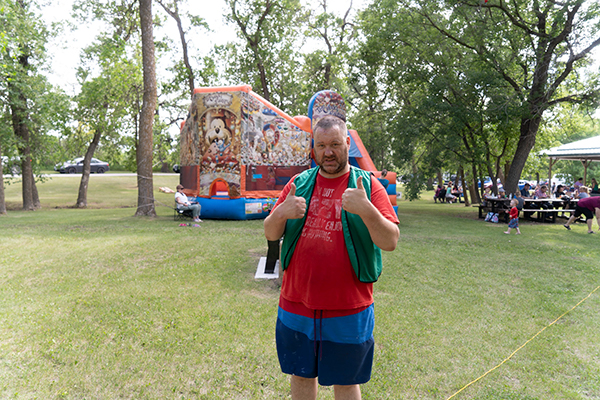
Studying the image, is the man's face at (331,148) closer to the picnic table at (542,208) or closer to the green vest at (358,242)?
the green vest at (358,242)

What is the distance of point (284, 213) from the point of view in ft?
6.54

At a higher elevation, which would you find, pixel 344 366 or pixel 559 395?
pixel 344 366

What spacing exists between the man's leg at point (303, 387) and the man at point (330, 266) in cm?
5

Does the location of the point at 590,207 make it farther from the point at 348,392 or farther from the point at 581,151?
the point at 348,392

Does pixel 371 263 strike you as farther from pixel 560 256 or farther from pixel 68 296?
pixel 560 256

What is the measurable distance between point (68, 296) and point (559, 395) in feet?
18.4

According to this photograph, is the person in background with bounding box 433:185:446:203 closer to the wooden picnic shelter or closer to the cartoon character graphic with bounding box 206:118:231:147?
the wooden picnic shelter

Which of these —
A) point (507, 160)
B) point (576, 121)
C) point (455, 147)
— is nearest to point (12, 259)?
point (455, 147)

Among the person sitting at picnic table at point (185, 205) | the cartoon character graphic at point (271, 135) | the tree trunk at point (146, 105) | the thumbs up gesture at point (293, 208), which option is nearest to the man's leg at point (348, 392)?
the thumbs up gesture at point (293, 208)

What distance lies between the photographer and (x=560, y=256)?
855 centimetres

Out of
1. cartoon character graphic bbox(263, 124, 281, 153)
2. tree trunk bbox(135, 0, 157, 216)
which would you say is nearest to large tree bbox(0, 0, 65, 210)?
tree trunk bbox(135, 0, 157, 216)

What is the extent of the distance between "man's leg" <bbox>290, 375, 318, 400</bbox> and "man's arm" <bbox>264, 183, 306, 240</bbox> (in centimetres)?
83

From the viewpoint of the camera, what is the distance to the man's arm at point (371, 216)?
185 cm

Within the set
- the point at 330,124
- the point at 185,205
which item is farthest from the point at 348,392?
the point at 185,205
